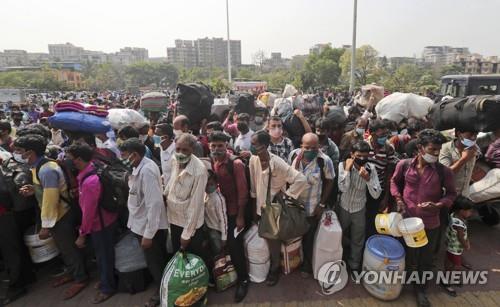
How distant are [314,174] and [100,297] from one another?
8.37 feet

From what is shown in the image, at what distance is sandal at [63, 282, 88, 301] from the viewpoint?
311 centimetres

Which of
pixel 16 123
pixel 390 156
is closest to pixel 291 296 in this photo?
pixel 390 156

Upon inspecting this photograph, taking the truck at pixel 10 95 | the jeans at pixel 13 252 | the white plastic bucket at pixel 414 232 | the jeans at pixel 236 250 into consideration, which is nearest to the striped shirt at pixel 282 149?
the jeans at pixel 236 250

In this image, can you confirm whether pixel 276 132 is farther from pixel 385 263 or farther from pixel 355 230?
pixel 385 263

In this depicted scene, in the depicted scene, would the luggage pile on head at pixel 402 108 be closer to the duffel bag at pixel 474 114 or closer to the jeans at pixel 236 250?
the duffel bag at pixel 474 114

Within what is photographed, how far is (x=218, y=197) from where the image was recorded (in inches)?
118

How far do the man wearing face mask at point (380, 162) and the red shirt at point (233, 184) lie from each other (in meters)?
1.42

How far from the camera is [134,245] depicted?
3.12 metres

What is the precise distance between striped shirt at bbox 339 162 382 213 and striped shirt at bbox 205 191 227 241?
4.19ft

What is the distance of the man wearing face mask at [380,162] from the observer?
3.31m

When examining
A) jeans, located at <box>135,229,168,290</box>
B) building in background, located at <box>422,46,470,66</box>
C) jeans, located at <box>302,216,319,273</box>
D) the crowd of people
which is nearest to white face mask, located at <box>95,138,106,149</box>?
the crowd of people

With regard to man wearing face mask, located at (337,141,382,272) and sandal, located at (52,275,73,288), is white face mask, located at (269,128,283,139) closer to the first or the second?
man wearing face mask, located at (337,141,382,272)

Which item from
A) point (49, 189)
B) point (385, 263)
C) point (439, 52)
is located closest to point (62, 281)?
point (49, 189)

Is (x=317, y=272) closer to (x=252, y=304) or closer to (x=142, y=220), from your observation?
(x=252, y=304)
